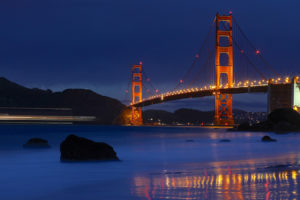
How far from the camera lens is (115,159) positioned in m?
10.8

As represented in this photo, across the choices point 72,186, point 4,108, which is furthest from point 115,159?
point 4,108

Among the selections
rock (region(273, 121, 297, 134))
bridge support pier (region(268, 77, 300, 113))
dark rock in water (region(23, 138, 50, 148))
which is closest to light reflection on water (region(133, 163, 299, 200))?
dark rock in water (region(23, 138, 50, 148))

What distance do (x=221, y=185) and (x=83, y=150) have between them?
185 inches

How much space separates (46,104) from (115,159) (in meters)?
90.3

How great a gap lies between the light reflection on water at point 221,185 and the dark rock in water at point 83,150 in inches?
101

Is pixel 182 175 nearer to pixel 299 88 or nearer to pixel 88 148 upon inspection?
pixel 88 148

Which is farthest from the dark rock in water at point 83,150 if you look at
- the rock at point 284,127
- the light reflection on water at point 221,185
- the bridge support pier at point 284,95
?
the bridge support pier at point 284,95

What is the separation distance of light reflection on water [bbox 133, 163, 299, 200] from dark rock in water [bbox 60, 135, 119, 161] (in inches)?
101

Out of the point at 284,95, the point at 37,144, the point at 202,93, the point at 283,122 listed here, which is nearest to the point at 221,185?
the point at 37,144

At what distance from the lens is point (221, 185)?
6.37 meters

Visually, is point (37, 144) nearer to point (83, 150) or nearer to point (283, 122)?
point (83, 150)

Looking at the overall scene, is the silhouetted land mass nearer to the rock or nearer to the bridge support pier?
the rock

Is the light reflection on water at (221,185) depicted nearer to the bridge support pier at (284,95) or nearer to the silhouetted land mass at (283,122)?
the silhouetted land mass at (283,122)

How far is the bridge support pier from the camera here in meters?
36.6
